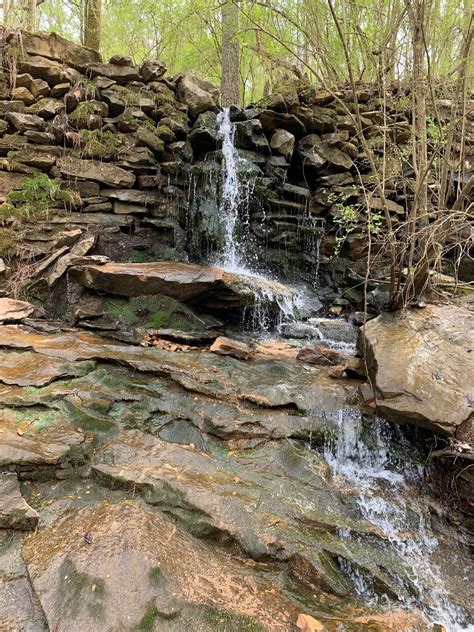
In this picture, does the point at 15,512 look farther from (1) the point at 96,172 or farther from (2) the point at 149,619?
(1) the point at 96,172

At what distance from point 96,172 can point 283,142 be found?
3614mm

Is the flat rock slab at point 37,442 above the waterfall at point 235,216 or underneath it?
underneath

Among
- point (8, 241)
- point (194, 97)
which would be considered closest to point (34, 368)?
point (8, 241)

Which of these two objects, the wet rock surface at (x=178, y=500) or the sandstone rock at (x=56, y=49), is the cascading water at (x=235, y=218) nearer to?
the sandstone rock at (x=56, y=49)

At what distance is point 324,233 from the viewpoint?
8.12m

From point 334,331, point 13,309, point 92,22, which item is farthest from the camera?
point 92,22

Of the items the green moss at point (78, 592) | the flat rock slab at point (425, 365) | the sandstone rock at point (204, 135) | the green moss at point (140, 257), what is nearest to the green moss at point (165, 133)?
the sandstone rock at point (204, 135)

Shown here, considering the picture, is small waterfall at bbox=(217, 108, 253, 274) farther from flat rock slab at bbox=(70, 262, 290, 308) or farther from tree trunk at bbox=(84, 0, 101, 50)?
tree trunk at bbox=(84, 0, 101, 50)

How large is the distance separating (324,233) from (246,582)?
6.90 m

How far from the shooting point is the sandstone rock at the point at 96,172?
6.61 meters

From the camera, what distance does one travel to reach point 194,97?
796 cm

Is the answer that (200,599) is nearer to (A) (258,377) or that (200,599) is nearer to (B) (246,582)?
(B) (246,582)

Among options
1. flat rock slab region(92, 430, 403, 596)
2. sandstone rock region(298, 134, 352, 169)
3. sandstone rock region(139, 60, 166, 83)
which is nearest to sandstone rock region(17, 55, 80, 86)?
sandstone rock region(139, 60, 166, 83)

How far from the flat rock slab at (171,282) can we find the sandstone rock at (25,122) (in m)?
2.74
